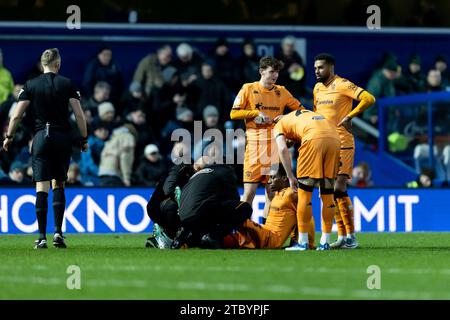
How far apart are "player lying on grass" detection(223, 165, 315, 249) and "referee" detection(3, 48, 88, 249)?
6.62 feet

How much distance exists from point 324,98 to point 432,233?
511 cm

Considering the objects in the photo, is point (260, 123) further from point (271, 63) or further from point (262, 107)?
point (271, 63)

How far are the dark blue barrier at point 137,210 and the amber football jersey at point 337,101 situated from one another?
4.84 metres

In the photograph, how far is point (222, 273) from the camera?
10633 millimetres

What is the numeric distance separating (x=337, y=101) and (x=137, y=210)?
5458 millimetres

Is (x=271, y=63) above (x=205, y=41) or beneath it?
beneath

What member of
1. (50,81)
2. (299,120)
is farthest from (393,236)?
(50,81)

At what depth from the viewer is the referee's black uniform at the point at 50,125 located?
13945mm

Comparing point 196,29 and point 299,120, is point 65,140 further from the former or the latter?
point 196,29

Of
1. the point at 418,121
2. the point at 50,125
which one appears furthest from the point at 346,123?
the point at 418,121

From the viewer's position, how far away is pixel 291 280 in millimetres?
10070

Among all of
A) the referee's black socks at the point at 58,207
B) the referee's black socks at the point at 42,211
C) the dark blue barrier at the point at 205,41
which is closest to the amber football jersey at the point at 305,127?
the referee's black socks at the point at 58,207

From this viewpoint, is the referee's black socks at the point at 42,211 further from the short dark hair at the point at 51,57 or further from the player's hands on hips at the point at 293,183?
the player's hands on hips at the point at 293,183

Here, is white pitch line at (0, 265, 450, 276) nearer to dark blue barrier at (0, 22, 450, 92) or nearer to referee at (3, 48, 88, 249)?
referee at (3, 48, 88, 249)
